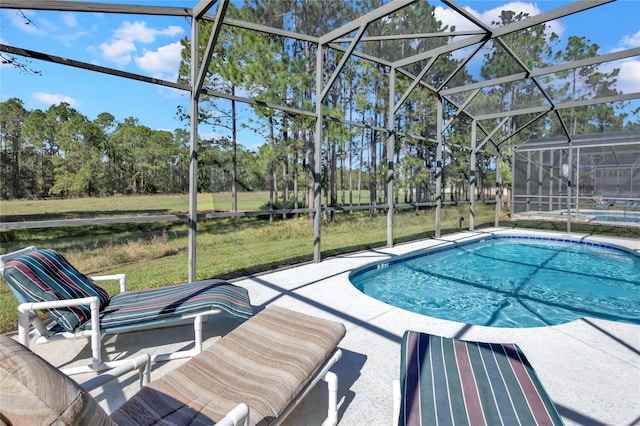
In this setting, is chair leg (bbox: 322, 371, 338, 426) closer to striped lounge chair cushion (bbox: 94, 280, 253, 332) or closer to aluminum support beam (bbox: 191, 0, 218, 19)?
striped lounge chair cushion (bbox: 94, 280, 253, 332)

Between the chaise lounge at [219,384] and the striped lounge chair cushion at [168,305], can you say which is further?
the striped lounge chair cushion at [168,305]

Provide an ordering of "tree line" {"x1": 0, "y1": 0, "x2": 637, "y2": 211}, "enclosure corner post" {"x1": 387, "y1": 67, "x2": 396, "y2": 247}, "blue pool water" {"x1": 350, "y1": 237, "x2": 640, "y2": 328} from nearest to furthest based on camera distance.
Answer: "blue pool water" {"x1": 350, "y1": 237, "x2": 640, "y2": 328} → "tree line" {"x1": 0, "y1": 0, "x2": 637, "y2": 211} → "enclosure corner post" {"x1": 387, "y1": 67, "x2": 396, "y2": 247}

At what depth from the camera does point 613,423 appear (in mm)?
2051

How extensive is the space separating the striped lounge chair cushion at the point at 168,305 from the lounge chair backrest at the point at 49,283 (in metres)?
0.14

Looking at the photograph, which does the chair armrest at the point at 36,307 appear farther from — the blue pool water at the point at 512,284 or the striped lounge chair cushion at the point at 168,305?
the blue pool water at the point at 512,284

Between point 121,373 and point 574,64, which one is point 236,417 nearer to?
point 121,373

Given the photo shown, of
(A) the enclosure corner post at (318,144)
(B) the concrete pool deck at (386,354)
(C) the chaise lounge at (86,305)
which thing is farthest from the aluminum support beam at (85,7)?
(B) the concrete pool deck at (386,354)

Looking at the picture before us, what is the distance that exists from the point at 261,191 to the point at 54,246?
5.60 m

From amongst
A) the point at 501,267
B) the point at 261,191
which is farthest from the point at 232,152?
the point at 501,267

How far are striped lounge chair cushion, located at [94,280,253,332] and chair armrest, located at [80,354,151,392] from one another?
0.66 meters

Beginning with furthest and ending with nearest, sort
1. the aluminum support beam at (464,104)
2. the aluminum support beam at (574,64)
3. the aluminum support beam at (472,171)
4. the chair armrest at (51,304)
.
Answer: the aluminum support beam at (472,171)
the aluminum support beam at (464,104)
the aluminum support beam at (574,64)
the chair armrest at (51,304)

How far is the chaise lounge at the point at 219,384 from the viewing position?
928 millimetres

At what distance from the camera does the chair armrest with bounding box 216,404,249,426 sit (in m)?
1.31

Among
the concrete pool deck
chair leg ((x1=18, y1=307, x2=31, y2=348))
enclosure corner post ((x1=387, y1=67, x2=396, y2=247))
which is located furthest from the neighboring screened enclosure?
chair leg ((x1=18, y1=307, x2=31, y2=348))
